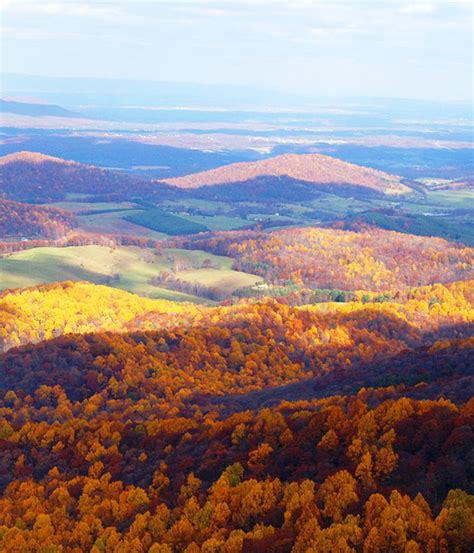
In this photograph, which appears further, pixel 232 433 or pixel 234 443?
pixel 232 433

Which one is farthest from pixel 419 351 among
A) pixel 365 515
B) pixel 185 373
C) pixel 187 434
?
pixel 365 515

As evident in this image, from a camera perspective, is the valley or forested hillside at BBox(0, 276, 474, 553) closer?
forested hillside at BBox(0, 276, 474, 553)

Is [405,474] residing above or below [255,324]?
above

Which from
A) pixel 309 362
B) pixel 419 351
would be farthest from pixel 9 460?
pixel 309 362

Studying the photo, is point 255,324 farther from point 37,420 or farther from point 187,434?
point 187,434

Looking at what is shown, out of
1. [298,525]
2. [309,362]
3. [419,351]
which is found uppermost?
[298,525]

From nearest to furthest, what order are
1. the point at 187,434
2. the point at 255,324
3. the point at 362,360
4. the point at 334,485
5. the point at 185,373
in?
the point at 334,485
the point at 187,434
the point at 185,373
the point at 362,360
the point at 255,324

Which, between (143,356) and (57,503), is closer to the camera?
(57,503)

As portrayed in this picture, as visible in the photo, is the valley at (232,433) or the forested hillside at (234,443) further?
the valley at (232,433)

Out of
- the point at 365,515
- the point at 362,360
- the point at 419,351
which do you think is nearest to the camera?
the point at 365,515

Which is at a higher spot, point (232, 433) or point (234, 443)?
point (232, 433)
